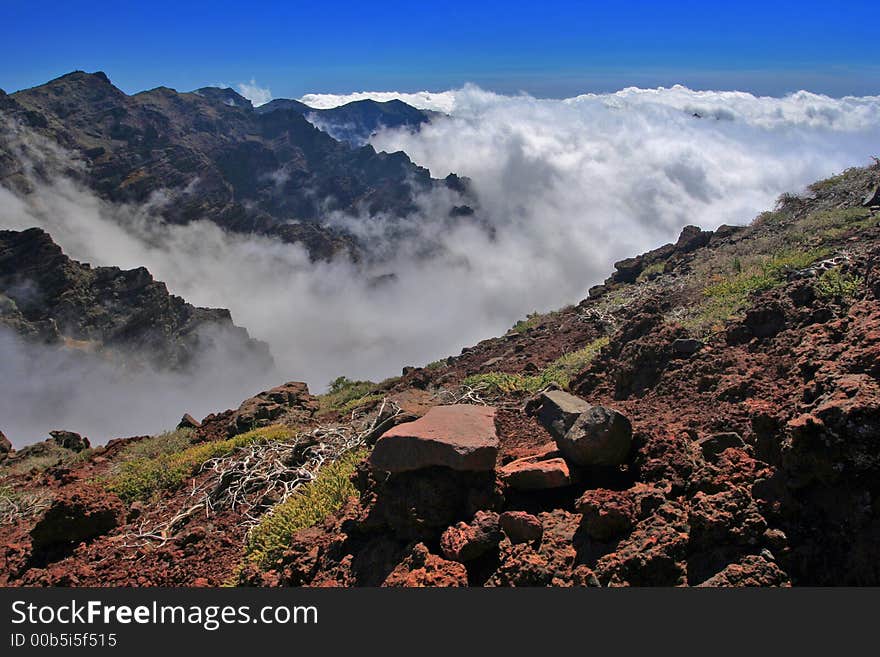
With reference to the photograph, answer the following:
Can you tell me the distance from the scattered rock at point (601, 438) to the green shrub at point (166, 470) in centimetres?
597

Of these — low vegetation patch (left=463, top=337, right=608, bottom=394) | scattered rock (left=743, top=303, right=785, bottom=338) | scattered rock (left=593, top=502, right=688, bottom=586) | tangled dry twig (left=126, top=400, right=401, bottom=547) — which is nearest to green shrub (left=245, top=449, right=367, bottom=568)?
tangled dry twig (left=126, top=400, right=401, bottom=547)

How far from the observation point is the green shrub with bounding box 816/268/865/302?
6430 mm

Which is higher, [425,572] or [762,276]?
[762,276]

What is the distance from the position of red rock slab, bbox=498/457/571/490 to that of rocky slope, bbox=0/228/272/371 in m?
89.3

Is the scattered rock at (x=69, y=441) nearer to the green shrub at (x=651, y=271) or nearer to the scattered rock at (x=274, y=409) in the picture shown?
the scattered rock at (x=274, y=409)

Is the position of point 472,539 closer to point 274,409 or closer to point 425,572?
point 425,572

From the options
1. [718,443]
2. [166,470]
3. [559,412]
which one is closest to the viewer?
[718,443]

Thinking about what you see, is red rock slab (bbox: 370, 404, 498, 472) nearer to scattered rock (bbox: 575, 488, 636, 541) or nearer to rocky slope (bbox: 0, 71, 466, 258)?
scattered rock (bbox: 575, 488, 636, 541)

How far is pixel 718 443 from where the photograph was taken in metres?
4.20

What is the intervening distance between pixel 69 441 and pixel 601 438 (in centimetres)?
1613

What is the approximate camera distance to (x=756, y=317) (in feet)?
22.3

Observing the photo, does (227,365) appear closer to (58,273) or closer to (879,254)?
(58,273)

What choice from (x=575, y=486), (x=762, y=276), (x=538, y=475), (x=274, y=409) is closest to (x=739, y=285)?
(x=762, y=276)

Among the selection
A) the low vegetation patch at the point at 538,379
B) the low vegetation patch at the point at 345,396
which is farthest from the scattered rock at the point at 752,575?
the low vegetation patch at the point at 345,396
